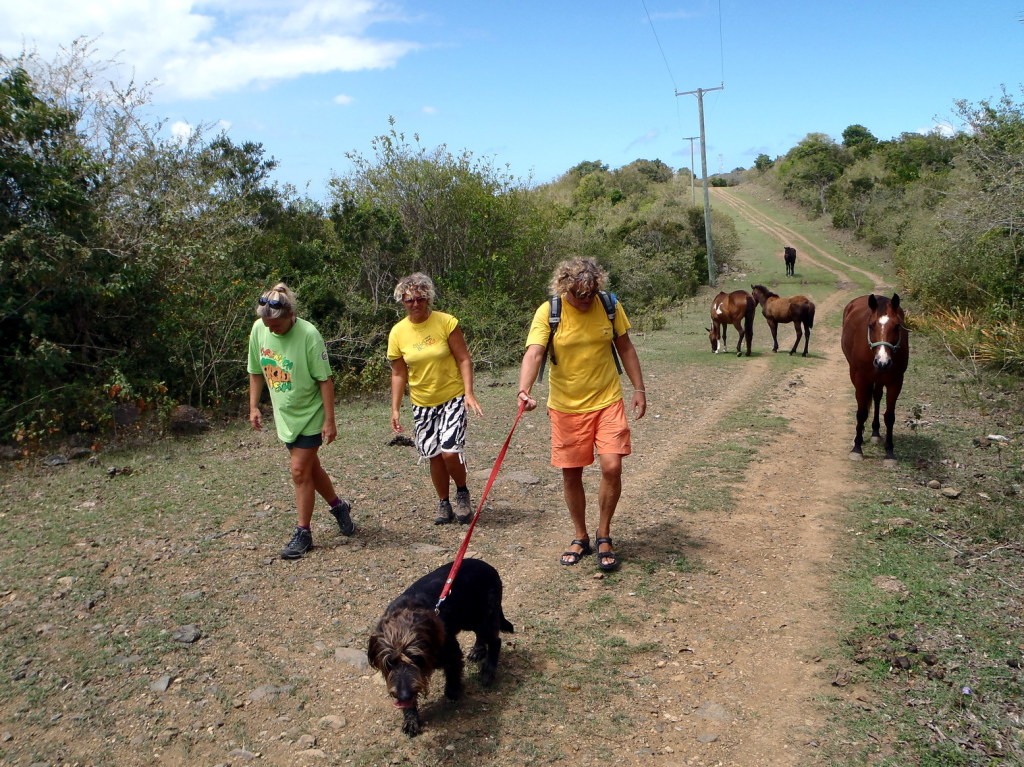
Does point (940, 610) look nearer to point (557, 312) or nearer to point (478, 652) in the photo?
point (478, 652)

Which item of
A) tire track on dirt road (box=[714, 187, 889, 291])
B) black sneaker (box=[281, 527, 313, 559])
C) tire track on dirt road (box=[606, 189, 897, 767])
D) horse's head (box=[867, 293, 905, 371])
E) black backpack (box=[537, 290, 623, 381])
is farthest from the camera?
tire track on dirt road (box=[714, 187, 889, 291])

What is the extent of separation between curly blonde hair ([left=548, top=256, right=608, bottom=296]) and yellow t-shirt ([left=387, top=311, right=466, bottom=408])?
1.12 meters

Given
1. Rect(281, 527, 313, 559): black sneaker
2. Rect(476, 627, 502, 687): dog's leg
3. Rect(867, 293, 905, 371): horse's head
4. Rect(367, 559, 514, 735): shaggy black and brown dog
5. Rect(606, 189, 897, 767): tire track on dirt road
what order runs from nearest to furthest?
Rect(367, 559, 514, 735): shaggy black and brown dog, Rect(606, 189, 897, 767): tire track on dirt road, Rect(476, 627, 502, 687): dog's leg, Rect(281, 527, 313, 559): black sneaker, Rect(867, 293, 905, 371): horse's head

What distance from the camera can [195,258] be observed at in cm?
1098

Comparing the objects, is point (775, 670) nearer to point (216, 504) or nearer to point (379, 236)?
point (216, 504)

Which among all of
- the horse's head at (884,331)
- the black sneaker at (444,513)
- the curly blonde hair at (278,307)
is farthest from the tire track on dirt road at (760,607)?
the curly blonde hair at (278,307)

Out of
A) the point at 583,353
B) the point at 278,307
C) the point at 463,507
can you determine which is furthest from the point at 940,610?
the point at 278,307

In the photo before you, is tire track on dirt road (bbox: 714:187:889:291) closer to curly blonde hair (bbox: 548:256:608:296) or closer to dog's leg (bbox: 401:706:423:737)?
curly blonde hair (bbox: 548:256:608:296)

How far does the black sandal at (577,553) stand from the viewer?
16.8 feet

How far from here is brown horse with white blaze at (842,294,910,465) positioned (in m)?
7.33

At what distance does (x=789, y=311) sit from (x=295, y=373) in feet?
44.8

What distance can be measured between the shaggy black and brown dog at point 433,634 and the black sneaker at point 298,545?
189cm

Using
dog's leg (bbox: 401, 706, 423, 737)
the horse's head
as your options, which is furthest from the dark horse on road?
dog's leg (bbox: 401, 706, 423, 737)

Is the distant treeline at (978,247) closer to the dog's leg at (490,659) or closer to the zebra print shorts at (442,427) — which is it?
the zebra print shorts at (442,427)
